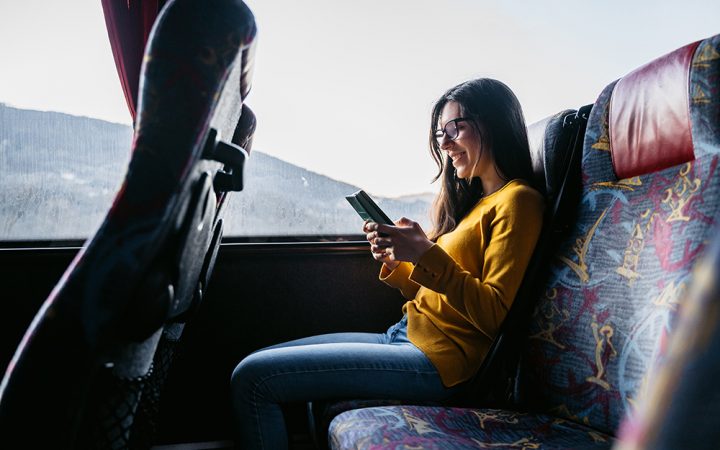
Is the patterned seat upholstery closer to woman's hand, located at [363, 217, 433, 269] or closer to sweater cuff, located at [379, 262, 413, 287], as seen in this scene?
woman's hand, located at [363, 217, 433, 269]

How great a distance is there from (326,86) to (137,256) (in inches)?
48.8

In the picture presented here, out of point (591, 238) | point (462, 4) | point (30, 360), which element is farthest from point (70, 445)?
point (462, 4)

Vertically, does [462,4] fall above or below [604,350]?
above

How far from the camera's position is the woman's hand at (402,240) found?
0.97 metres

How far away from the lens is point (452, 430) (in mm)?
789

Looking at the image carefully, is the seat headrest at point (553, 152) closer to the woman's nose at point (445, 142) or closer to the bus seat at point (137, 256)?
the woman's nose at point (445, 142)

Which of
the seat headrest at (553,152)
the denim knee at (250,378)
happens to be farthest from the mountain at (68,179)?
the seat headrest at (553,152)

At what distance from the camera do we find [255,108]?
1594mm

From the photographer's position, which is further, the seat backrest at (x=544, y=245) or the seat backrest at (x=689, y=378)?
the seat backrest at (x=544, y=245)

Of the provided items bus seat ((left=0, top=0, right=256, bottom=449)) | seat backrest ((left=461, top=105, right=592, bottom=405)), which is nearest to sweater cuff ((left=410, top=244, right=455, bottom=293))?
seat backrest ((left=461, top=105, right=592, bottom=405))

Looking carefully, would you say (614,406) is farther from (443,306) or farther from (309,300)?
(309,300)

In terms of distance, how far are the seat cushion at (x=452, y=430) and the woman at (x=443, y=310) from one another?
8cm

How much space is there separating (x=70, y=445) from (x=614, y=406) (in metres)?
0.76

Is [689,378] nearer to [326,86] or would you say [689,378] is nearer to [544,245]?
[544,245]
